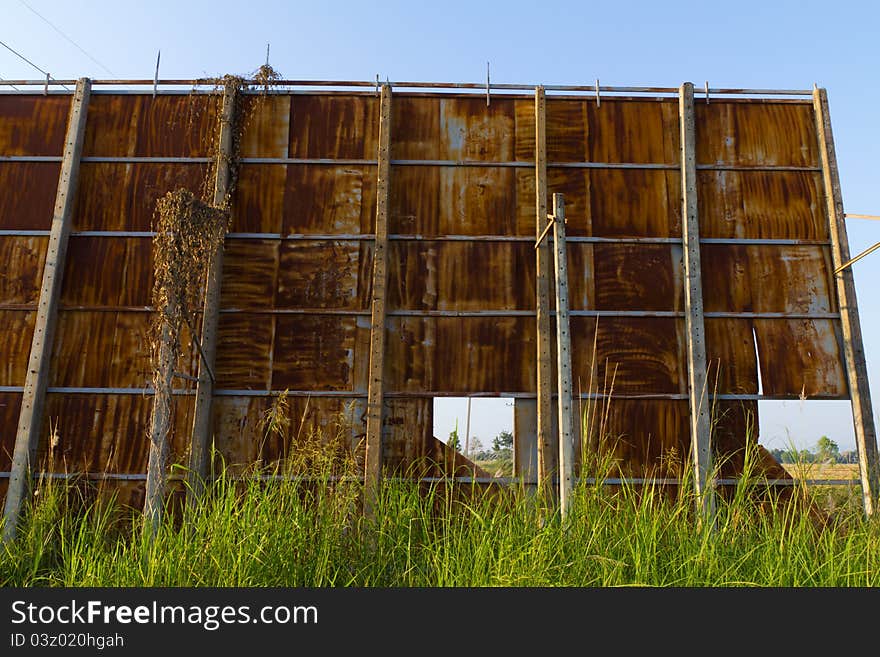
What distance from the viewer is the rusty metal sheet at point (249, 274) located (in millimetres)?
7883

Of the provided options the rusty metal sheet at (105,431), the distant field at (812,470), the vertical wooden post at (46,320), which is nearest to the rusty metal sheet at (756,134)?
the distant field at (812,470)

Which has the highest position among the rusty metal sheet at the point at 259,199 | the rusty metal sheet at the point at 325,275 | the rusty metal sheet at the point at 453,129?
the rusty metal sheet at the point at 453,129

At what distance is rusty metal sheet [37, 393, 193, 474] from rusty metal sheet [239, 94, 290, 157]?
10.2 ft

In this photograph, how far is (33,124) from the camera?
845 centimetres

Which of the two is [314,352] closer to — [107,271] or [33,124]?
[107,271]

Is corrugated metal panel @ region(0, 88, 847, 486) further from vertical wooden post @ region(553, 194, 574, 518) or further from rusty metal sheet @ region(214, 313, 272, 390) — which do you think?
vertical wooden post @ region(553, 194, 574, 518)

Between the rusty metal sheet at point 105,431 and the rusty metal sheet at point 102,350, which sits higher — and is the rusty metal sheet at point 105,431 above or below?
below

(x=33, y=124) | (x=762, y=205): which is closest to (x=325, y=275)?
(x=33, y=124)

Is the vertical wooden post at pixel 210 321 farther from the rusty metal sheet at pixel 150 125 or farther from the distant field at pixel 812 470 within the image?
the distant field at pixel 812 470

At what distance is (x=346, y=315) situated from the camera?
7844 mm

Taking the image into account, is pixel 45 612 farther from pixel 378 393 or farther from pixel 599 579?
pixel 378 393

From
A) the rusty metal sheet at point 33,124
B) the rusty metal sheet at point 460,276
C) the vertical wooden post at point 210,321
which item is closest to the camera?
the vertical wooden post at point 210,321

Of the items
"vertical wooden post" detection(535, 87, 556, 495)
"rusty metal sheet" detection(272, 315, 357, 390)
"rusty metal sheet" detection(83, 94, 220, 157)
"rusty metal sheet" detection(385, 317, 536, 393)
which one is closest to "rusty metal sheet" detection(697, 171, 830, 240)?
"vertical wooden post" detection(535, 87, 556, 495)

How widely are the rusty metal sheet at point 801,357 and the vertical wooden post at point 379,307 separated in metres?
4.37
